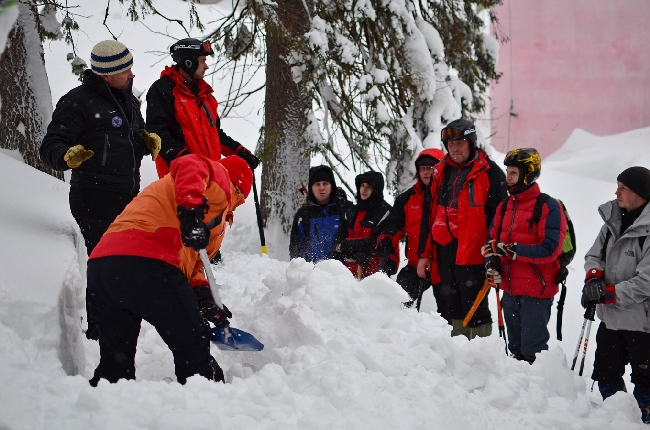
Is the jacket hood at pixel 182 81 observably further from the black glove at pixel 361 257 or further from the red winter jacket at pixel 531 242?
the red winter jacket at pixel 531 242

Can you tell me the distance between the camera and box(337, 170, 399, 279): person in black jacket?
5.73 m

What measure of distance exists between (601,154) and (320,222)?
A: 9.66 metres

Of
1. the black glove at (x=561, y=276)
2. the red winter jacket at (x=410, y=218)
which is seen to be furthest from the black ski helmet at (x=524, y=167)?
the red winter jacket at (x=410, y=218)

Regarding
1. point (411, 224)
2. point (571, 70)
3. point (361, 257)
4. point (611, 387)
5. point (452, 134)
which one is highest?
point (571, 70)

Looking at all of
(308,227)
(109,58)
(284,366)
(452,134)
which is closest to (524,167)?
(452,134)

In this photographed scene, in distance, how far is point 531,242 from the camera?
4.58 m

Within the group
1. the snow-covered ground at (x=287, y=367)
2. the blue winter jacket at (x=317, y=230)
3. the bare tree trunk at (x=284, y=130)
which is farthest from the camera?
the bare tree trunk at (x=284, y=130)

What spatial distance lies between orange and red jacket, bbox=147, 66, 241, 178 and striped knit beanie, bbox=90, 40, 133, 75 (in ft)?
2.10

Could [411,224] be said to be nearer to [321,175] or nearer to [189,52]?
[321,175]

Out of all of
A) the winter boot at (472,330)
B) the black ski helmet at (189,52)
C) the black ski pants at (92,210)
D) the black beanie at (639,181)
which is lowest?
the winter boot at (472,330)

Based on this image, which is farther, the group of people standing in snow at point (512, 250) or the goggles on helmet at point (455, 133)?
the goggles on helmet at point (455, 133)

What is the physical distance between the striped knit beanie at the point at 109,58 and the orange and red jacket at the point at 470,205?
2625mm

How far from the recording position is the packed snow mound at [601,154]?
40.1 ft

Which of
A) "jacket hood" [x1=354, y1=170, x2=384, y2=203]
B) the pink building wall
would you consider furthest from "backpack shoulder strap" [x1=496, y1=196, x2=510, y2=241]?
the pink building wall
